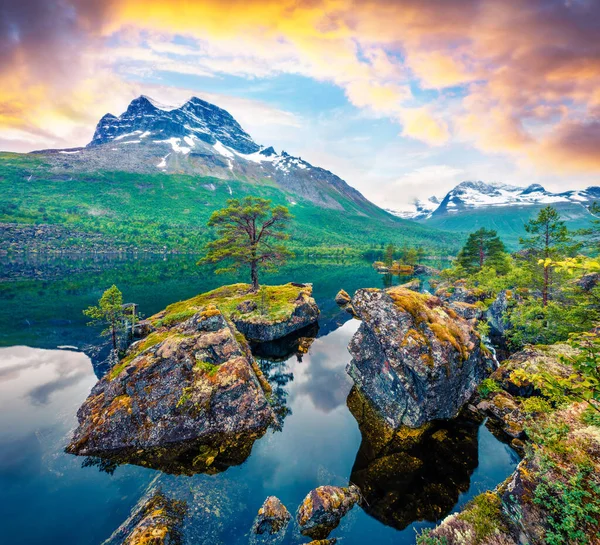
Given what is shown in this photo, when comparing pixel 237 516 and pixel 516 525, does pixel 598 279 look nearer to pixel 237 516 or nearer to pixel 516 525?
pixel 516 525

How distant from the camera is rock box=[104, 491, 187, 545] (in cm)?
998

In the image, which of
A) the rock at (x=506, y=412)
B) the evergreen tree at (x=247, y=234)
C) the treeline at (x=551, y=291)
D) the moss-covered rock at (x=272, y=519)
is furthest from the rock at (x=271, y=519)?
the evergreen tree at (x=247, y=234)

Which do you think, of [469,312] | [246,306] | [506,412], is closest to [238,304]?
[246,306]

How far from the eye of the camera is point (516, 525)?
27.2 ft

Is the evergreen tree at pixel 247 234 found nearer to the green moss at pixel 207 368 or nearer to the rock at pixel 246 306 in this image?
the rock at pixel 246 306

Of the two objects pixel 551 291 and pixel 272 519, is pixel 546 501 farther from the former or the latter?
pixel 551 291

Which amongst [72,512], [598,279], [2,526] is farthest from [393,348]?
[598,279]

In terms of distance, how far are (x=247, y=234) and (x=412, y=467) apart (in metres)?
31.8

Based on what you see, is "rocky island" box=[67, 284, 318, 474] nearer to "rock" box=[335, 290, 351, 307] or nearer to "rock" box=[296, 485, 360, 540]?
"rock" box=[296, 485, 360, 540]

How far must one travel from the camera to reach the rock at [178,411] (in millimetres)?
14922

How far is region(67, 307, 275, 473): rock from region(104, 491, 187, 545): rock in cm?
194

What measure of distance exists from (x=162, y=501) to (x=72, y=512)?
4003 millimetres

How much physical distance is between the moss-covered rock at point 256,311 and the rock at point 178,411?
1108cm

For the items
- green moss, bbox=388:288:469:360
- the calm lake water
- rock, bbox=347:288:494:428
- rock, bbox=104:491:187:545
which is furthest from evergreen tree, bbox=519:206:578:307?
rock, bbox=104:491:187:545
